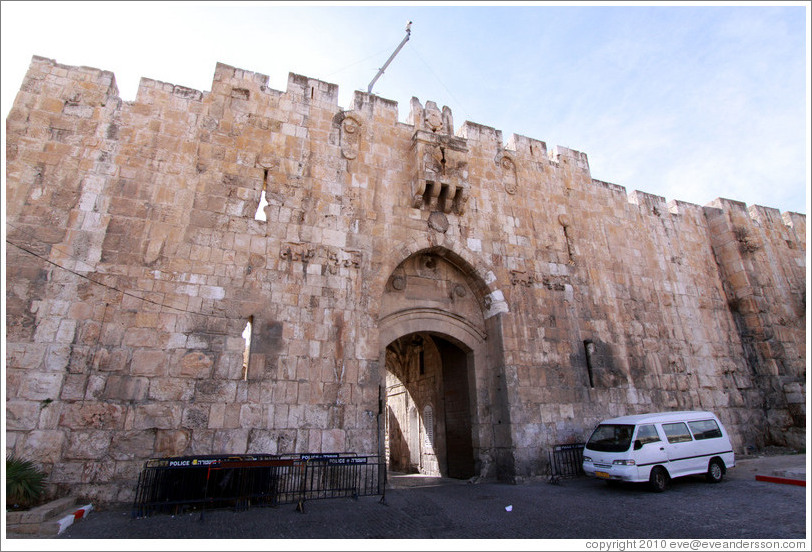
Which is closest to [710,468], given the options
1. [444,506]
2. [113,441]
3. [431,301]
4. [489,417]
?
[489,417]

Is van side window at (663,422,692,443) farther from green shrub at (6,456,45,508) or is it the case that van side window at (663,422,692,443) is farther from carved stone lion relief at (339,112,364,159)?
green shrub at (6,456,45,508)

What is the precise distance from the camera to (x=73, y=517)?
20.0ft

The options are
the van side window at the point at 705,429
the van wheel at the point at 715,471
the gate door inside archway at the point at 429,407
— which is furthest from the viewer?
the gate door inside archway at the point at 429,407

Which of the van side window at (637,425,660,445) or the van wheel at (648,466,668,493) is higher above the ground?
the van side window at (637,425,660,445)

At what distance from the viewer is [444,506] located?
730 centimetres

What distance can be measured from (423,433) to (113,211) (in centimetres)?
1063

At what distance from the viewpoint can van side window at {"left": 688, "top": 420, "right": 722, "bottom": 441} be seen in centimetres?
934

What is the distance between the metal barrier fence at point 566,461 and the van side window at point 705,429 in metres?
2.42

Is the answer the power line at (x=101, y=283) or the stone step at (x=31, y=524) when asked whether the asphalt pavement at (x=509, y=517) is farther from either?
the power line at (x=101, y=283)

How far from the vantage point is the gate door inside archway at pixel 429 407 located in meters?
11.7

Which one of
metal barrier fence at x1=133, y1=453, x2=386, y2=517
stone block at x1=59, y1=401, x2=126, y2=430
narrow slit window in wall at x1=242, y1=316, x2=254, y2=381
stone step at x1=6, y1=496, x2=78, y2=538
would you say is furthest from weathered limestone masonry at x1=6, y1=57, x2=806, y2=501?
stone step at x1=6, y1=496, x2=78, y2=538

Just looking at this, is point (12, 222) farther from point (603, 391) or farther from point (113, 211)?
point (603, 391)

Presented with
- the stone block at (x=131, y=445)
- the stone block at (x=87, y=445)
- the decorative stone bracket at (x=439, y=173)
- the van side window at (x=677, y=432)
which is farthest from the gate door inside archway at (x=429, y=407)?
the stone block at (x=87, y=445)

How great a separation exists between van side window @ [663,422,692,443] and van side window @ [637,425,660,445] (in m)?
0.32
